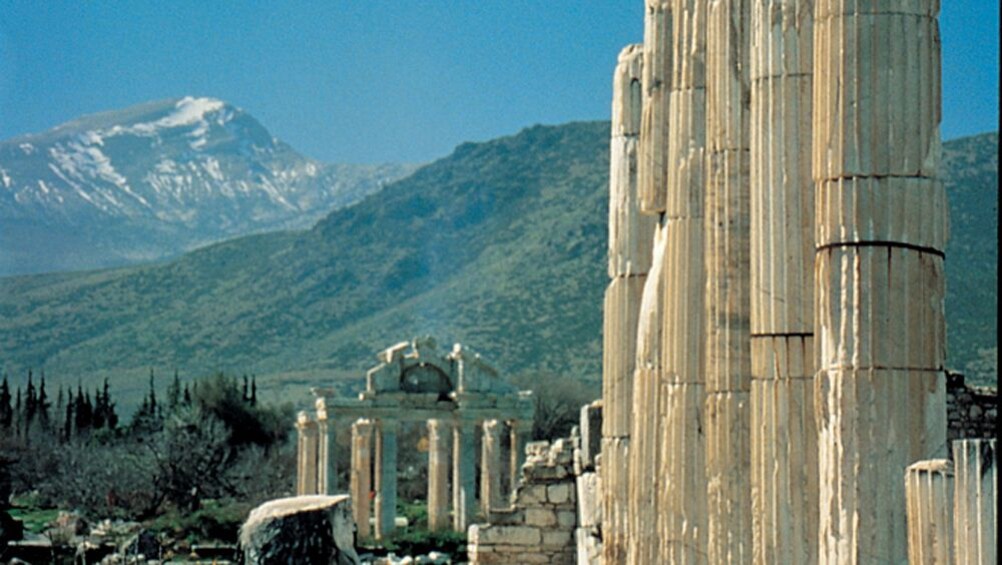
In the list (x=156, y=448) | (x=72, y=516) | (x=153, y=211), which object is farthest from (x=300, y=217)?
(x=72, y=516)

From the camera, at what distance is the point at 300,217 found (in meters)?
184

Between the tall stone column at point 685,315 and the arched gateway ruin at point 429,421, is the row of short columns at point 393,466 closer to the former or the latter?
the arched gateway ruin at point 429,421

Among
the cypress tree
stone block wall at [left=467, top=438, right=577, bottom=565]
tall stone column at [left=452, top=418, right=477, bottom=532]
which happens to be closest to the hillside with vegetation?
the cypress tree

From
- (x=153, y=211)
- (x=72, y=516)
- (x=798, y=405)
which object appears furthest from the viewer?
(x=153, y=211)

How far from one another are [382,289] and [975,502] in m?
109

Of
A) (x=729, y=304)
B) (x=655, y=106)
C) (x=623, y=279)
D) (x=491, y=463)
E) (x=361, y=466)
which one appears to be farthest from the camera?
(x=491, y=463)

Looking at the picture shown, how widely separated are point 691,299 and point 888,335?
4.02 meters

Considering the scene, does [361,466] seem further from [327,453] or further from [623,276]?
[623,276]

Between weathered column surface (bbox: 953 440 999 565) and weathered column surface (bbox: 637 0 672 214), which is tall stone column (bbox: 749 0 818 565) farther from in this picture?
weathered column surface (bbox: 637 0 672 214)

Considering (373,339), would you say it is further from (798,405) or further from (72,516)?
(798,405)

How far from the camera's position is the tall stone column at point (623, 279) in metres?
18.2

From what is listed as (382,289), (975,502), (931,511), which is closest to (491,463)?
(931,511)

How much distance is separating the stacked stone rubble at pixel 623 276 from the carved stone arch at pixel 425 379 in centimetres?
3637

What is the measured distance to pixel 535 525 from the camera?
24.7 m
